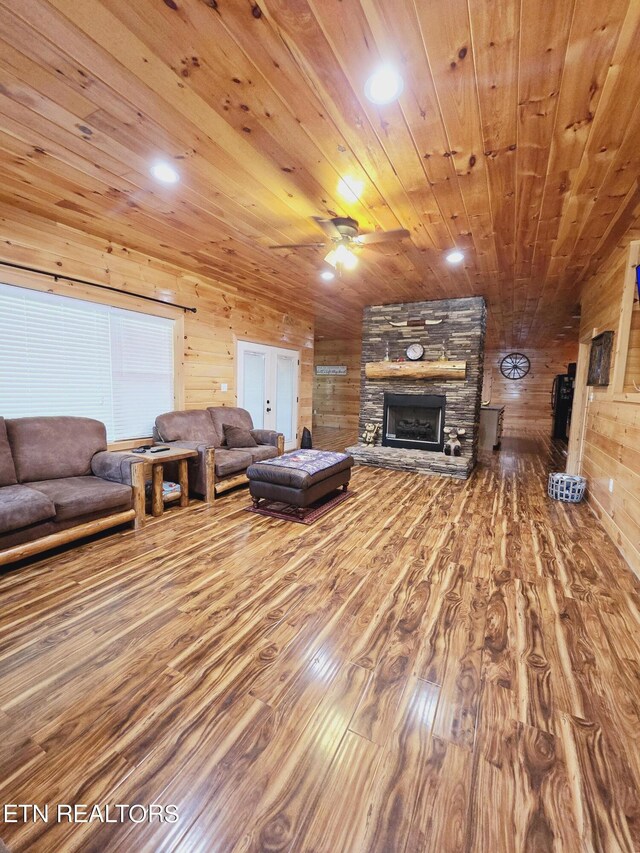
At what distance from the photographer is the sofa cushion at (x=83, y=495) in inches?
101

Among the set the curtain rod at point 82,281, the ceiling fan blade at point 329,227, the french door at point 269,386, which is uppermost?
the ceiling fan blade at point 329,227

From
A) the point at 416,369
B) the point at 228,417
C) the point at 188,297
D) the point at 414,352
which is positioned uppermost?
the point at 188,297

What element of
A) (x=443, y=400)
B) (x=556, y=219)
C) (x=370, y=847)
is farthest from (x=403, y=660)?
(x=443, y=400)

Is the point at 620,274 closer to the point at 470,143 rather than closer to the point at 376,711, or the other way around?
the point at 470,143

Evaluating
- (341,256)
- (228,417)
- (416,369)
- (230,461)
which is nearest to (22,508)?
(230,461)

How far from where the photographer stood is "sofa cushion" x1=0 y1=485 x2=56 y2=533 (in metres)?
2.24

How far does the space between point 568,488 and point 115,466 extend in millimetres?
4811

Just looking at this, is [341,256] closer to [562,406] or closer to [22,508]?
[22,508]

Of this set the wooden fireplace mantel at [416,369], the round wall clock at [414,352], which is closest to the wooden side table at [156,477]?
the wooden fireplace mantel at [416,369]

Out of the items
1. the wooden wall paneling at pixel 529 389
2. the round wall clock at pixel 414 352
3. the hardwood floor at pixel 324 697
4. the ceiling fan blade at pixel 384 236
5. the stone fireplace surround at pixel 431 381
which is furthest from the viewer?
the wooden wall paneling at pixel 529 389

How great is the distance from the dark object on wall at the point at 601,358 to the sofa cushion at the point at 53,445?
16.3ft

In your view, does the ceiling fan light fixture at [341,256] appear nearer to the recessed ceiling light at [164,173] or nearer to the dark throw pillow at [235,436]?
the recessed ceiling light at [164,173]

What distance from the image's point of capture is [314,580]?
2363mm

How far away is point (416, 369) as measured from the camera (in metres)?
5.67
